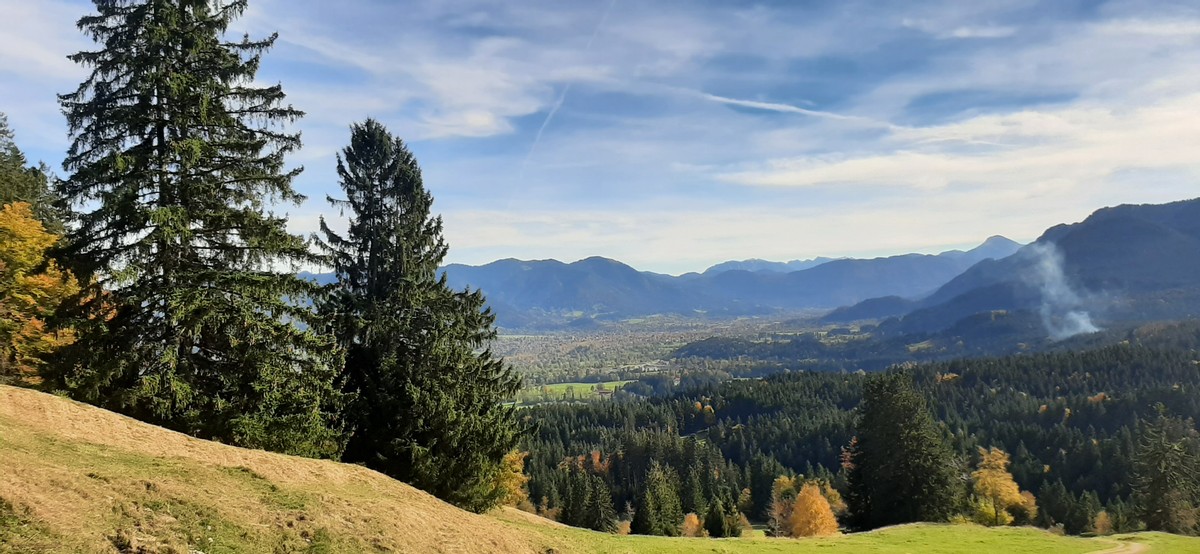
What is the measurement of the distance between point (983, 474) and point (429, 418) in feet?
295

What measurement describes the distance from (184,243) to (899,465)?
55.0 m

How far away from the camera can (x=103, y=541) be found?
418 inches

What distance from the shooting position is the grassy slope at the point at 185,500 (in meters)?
11.0

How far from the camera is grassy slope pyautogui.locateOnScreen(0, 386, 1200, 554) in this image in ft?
36.0

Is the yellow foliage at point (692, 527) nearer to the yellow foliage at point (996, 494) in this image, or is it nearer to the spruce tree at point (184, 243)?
the yellow foliage at point (996, 494)

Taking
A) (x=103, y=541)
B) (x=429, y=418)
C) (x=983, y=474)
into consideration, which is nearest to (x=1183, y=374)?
(x=983, y=474)

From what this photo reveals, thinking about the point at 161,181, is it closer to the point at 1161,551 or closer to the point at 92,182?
the point at 92,182

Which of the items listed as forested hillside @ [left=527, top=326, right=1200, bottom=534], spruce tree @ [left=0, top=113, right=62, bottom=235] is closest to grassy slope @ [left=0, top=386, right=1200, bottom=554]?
spruce tree @ [left=0, top=113, right=62, bottom=235]

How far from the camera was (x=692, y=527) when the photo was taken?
81938 mm

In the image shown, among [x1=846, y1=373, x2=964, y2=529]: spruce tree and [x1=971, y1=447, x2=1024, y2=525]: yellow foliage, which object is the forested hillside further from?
[x1=971, y1=447, x2=1024, y2=525]: yellow foliage

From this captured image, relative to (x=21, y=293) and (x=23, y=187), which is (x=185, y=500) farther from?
(x=23, y=187)

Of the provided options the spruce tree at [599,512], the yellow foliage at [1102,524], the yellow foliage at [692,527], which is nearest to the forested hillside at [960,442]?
the yellow foliage at [1102,524]

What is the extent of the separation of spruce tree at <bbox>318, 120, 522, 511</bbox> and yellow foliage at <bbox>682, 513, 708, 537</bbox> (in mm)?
59055

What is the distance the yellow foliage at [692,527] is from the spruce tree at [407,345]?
59055 millimetres
